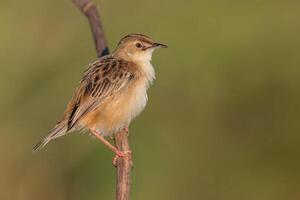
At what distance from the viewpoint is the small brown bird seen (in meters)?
6.07

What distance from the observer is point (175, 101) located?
25.4 feet

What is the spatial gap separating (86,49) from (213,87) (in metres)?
1.38

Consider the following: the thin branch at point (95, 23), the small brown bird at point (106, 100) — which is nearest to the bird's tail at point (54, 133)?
the small brown bird at point (106, 100)

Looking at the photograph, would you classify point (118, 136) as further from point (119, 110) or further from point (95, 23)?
point (95, 23)

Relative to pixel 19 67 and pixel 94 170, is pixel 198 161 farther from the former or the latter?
pixel 19 67

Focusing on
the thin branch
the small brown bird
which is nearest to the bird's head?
the small brown bird

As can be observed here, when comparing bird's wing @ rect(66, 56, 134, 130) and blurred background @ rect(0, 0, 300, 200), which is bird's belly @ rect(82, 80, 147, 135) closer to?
bird's wing @ rect(66, 56, 134, 130)

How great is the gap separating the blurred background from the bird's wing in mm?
966

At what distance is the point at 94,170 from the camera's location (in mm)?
6957

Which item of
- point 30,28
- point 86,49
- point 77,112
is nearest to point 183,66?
point 86,49

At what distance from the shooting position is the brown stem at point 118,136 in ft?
15.3

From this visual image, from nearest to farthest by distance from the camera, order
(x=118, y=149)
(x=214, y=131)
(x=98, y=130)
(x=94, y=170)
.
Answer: (x=118, y=149) → (x=98, y=130) → (x=94, y=170) → (x=214, y=131)

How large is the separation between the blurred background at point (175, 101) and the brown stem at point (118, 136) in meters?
1.24

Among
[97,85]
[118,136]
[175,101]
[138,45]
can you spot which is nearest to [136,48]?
[138,45]
